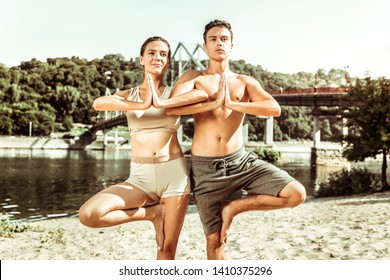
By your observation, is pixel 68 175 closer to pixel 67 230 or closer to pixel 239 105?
pixel 67 230

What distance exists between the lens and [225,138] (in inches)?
137

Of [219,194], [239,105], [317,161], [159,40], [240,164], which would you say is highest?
[159,40]

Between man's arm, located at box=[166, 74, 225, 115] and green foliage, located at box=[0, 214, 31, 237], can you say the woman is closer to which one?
man's arm, located at box=[166, 74, 225, 115]

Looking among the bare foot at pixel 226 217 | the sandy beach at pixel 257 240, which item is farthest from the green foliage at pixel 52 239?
the bare foot at pixel 226 217

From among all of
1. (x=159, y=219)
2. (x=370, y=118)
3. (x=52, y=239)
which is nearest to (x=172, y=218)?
(x=159, y=219)

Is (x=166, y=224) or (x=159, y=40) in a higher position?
(x=159, y=40)

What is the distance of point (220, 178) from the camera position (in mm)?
3461

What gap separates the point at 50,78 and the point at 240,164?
60.3 m

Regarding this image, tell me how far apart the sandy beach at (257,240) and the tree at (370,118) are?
443 cm

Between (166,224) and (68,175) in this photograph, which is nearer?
(166,224)

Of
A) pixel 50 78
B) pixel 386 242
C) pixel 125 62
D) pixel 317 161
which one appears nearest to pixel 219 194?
pixel 386 242

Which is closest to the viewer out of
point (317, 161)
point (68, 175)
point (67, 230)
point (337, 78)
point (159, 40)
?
point (159, 40)

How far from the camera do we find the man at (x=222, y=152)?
332 cm

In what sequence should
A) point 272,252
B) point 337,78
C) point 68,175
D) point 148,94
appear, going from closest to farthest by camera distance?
point 148,94 < point 272,252 < point 68,175 < point 337,78
